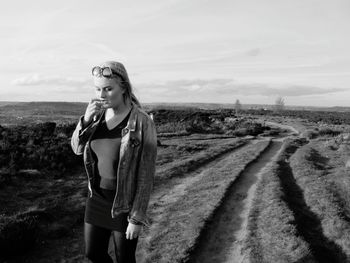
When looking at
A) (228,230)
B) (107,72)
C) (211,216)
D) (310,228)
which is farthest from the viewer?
(211,216)

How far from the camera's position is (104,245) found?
10.5 feet

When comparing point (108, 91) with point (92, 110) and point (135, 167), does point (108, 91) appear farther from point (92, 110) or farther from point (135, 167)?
point (135, 167)

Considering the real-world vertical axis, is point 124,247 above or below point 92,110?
below

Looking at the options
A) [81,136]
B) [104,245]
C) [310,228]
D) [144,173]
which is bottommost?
[310,228]

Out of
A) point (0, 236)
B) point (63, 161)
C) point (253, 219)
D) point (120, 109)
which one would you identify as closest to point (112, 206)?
point (120, 109)

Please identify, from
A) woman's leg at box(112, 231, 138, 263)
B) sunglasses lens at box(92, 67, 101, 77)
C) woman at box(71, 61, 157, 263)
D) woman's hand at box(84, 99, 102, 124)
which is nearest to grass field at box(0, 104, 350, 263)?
woman's leg at box(112, 231, 138, 263)

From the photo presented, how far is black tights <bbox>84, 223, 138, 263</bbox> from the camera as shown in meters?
3.00

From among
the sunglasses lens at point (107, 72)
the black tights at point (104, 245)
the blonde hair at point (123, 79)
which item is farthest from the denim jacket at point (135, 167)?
the sunglasses lens at point (107, 72)

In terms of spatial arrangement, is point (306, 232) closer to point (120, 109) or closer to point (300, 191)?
point (300, 191)

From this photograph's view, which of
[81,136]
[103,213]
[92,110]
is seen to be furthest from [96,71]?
[103,213]

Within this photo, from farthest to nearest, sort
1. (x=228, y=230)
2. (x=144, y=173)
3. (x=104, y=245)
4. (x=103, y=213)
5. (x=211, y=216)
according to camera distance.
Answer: (x=211, y=216), (x=228, y=230), (x=104, y=245), (x=103, y=213), (x=144, y=173)

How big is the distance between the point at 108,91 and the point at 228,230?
17.7ft

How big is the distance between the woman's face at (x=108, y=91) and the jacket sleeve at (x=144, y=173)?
0.31 m

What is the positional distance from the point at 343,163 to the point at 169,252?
14.3 metres
